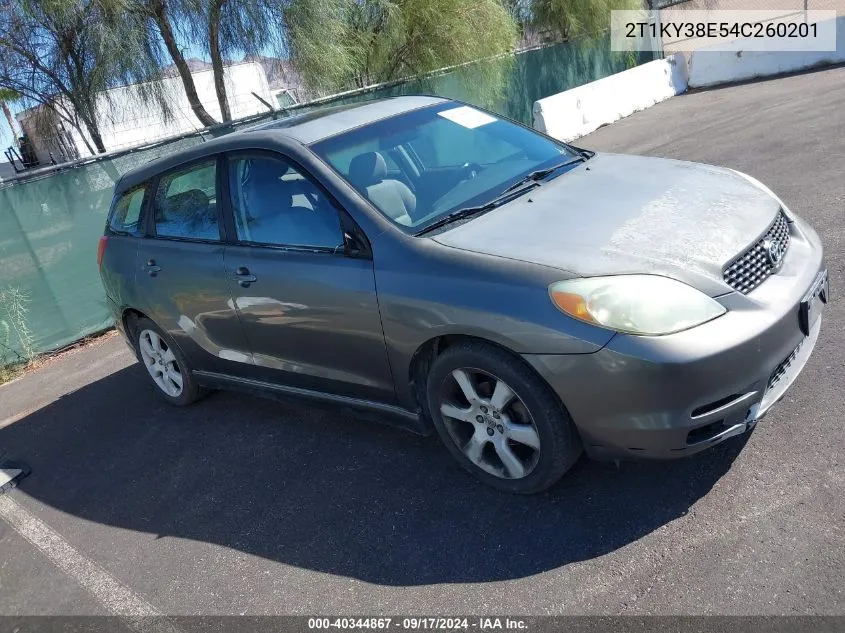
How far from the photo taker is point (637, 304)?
2.66 metres

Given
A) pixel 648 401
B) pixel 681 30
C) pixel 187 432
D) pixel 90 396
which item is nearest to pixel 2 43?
pixel 90 396

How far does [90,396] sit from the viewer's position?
19.7 feet

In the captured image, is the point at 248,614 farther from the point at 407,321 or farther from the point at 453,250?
the point at 453,250

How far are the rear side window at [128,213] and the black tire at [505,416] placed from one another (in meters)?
2.86

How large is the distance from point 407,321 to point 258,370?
55.5 inches

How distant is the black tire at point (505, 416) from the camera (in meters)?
2.88

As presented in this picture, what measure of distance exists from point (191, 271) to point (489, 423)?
225 centimetres

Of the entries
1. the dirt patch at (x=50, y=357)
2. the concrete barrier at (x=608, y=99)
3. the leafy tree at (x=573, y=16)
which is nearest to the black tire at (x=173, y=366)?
the dirt patch at (x=50, y=357)

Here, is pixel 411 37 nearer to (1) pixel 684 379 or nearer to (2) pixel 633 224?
(2) pixel 633 224

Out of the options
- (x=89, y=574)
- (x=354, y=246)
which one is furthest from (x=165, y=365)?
(x=354, y=246)

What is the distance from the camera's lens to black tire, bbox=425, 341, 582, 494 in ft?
9.46

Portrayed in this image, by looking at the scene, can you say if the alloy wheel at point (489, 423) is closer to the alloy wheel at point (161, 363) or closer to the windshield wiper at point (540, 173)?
the windshield wiper at point (540, 173)

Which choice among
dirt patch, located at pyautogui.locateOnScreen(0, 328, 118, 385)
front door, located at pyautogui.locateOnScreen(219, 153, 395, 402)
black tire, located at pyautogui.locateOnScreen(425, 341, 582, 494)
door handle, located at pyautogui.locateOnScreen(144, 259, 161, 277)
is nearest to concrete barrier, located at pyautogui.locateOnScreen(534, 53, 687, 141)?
dirt patch, located at pyautogui.locateOnScreen(0, 328, 118, 385)

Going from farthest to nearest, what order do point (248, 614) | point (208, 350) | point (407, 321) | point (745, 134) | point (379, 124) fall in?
1. point (745, 134)
2. point (208, 350)
3. point (379, 124)
4. point (407, 321)
5. point (248, 614)
